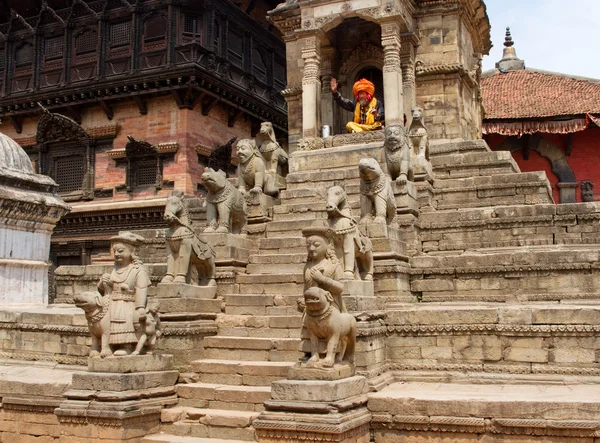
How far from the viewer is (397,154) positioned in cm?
1204

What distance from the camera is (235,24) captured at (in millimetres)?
27438

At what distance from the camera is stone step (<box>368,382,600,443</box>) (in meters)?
7.01

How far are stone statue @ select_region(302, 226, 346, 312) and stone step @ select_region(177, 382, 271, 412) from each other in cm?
147

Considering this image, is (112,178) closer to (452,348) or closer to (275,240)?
(275,240)

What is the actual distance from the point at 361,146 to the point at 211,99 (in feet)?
39.7

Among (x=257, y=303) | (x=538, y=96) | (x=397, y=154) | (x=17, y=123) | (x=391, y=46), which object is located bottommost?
(x=257, y=303)

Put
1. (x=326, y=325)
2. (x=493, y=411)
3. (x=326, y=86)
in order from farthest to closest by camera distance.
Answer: (x=326, y=86)
(x=326, y=325)
(x=493, y=411)

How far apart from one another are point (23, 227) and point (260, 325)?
5.46 meters

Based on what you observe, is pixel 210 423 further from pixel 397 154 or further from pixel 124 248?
pixel 397 154

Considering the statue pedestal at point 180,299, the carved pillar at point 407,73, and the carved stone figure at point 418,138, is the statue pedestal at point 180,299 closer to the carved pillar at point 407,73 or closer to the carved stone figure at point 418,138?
the carved stone figure at point 418,138

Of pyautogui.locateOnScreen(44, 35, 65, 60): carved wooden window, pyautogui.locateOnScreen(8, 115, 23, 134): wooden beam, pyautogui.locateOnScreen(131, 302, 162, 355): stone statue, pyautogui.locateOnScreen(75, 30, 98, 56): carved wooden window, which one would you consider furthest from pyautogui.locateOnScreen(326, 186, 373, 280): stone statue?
pyautogui.locateOnScreen(8, 115, 23, 134): wooden beam

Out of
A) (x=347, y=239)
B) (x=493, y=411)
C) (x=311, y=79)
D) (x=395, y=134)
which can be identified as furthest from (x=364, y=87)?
(x=493, y=411)

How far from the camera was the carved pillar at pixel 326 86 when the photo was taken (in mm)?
17250

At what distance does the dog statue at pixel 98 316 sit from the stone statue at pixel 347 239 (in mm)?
2970
